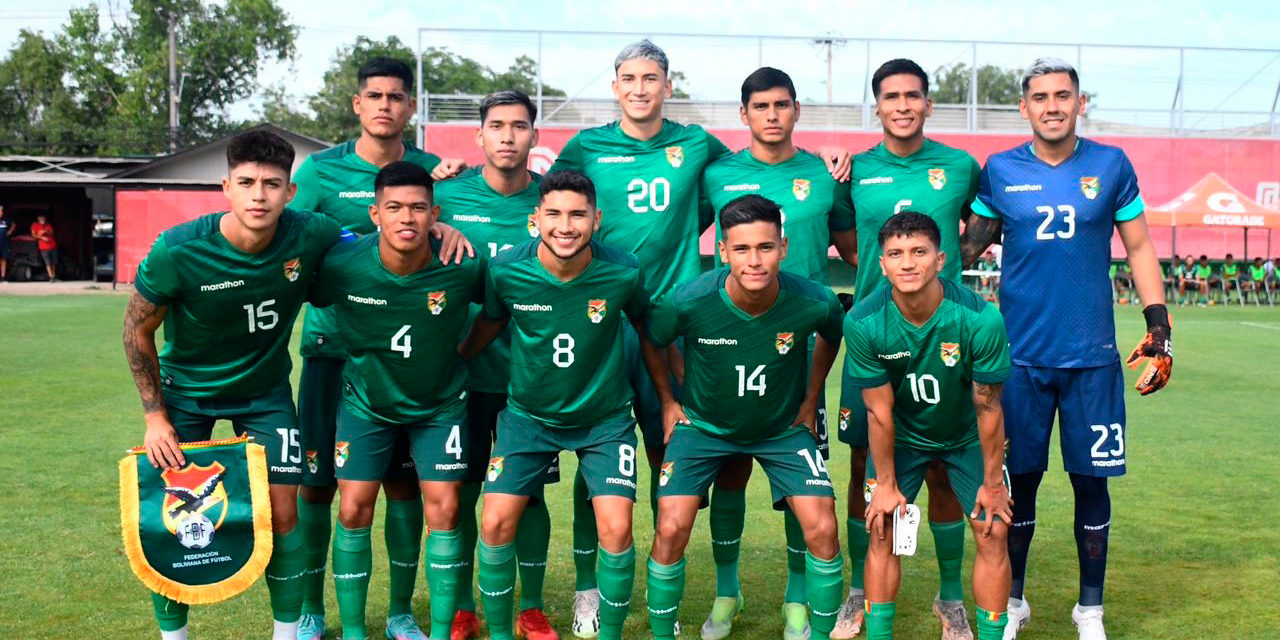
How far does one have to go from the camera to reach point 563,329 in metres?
5.10

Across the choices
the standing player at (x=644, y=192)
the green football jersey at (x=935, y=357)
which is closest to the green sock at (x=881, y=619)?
the green football jersey at (x=935, y=357)

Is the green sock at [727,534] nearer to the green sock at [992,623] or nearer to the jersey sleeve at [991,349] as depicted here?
the green sock at [992,623]

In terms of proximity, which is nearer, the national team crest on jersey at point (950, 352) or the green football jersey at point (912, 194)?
the national team crest on jersey at point (950, 352)

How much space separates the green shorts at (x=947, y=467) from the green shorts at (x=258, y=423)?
2374mm

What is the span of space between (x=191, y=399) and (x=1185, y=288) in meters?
30.0

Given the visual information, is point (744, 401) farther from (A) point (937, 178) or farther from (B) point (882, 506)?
(A) point (937, 178)

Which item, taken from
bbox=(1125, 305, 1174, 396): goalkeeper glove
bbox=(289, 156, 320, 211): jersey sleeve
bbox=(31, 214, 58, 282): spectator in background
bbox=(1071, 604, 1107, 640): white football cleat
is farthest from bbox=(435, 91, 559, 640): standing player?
bbox=(31, 214, 58, 282): spectator in background

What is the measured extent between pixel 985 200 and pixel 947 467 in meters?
1.29

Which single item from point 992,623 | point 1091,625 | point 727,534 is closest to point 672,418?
point 727,534

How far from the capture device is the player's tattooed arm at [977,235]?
18.4 feet

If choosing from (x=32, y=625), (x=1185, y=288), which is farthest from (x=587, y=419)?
(x=1185, y=288)

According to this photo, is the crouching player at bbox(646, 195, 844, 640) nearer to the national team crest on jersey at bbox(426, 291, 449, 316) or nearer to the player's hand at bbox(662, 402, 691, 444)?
the player's hand at bbox(662, 402, 691, 444)

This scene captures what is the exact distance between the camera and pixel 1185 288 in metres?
30.7

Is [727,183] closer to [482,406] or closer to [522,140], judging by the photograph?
[522,140]
